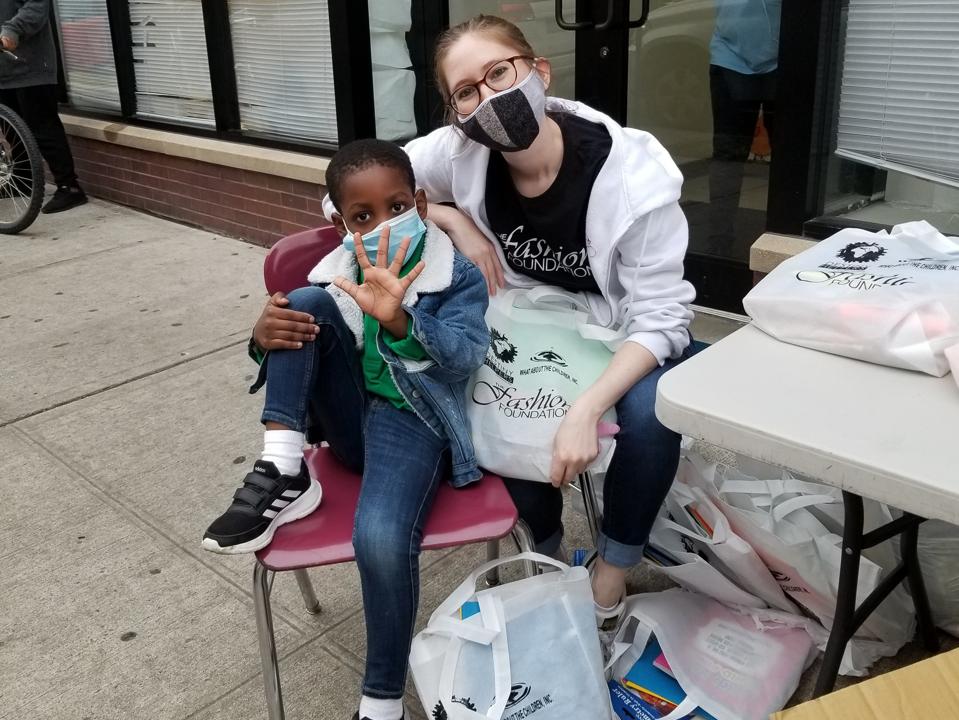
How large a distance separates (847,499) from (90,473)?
8.03 ft

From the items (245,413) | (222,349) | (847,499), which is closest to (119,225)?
(222,349)

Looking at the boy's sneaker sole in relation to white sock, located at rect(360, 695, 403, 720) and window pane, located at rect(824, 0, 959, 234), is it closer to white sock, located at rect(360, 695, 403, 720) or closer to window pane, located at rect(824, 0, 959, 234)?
white sock, located at rect(360, 695, 403, 720)

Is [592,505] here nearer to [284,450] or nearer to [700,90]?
[284,450]

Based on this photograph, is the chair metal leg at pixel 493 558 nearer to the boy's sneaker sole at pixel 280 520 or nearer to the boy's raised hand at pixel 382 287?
the boy's sneaker sole at pixel 280 520

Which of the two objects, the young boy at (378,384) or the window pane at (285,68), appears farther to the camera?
the window pane at (285,68)

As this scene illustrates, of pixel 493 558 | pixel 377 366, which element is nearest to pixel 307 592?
pixel 493 558

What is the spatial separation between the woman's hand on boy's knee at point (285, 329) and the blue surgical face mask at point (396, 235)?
18cm

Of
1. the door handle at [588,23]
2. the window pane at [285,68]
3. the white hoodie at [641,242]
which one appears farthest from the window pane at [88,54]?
the white hoodie at [641,242]

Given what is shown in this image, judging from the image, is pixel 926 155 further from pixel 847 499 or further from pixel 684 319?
pixel 847 499

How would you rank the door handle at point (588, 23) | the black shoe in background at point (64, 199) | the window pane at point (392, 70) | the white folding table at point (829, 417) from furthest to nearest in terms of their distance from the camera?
the black shoe in background at point (64, 199) → the window pane at point (392, 70) → the door handle at point (588, 23) → the white folding table at point (829, 417)

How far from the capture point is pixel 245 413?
3482 mm

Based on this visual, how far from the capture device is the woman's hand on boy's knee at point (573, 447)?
1773 millimetres

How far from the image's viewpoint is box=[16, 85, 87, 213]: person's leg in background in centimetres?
612

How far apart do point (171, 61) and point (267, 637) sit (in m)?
5.08
